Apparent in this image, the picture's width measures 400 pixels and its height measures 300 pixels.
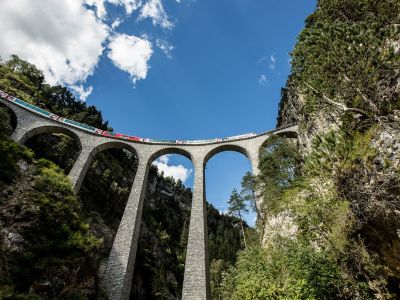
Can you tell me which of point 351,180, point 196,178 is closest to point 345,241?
point 351,180

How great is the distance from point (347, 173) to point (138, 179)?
22.7 m

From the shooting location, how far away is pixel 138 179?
3141 cm

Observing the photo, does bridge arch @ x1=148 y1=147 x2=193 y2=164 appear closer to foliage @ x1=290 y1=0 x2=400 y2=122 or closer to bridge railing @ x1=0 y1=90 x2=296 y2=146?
bridge railing @ x1=0 y1=90 x2=296 y2=146

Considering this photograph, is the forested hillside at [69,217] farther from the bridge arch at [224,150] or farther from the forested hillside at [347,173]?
the bridge arch at [224,150]

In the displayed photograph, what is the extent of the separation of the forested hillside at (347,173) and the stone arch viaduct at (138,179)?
645 cm

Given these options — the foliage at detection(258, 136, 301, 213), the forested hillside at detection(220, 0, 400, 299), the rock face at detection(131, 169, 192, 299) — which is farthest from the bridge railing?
the forested hillside at detection(220, 0, 400, 299)

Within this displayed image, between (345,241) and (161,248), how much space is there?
33537 mm

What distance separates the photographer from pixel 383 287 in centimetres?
1394

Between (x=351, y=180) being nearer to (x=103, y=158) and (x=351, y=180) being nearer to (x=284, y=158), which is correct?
(x=284, y=158)

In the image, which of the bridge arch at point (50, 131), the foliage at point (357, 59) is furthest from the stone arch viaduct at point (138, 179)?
the foliage at point (357, 59)

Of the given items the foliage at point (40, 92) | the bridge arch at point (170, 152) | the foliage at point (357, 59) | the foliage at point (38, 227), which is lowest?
the foliage at point (38, 227)

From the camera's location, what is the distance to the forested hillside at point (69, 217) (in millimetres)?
11977

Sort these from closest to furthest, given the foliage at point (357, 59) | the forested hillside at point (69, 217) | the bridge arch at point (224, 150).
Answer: the foliage at point (357, 59) < the forested hillside at point (69, 217) < the bridge arch at point (224, 150)

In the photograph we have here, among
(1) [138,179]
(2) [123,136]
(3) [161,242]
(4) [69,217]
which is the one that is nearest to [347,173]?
(4) [69,217]
